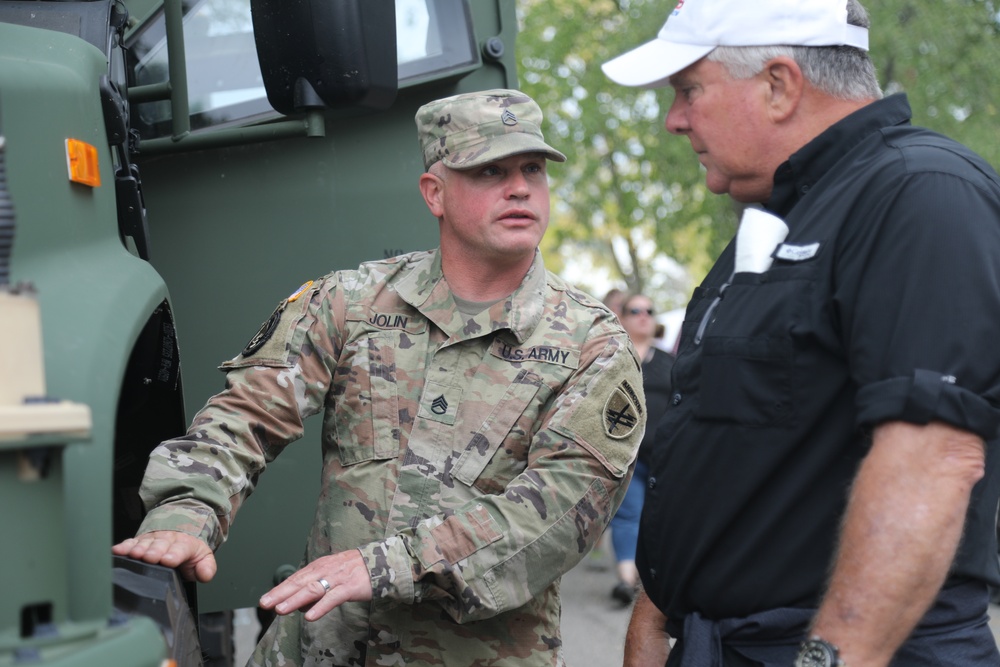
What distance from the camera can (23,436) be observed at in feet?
4.56

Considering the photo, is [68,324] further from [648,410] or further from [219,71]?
[648,410]

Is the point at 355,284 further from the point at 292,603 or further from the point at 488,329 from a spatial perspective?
the point at 292,603

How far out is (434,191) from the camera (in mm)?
2887

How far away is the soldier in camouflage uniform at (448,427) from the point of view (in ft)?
7.75

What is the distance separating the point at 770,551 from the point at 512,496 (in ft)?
1.99

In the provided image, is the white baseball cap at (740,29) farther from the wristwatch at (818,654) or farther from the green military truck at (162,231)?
the wristwatch at (818,654)

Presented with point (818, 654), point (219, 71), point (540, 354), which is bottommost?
point (818, 654)

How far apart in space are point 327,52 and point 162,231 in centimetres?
119

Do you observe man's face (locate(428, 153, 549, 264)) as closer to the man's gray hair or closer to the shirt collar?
the shirt collar

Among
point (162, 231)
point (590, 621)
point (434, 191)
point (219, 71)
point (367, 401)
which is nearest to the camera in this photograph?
point (367, 401)

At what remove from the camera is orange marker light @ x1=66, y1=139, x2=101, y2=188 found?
1903mm

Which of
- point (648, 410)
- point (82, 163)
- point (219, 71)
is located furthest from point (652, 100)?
point (82, 163)

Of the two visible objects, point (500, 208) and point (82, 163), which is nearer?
point (82, 163)

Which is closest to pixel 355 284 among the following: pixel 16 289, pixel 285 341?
pixel 285 341
